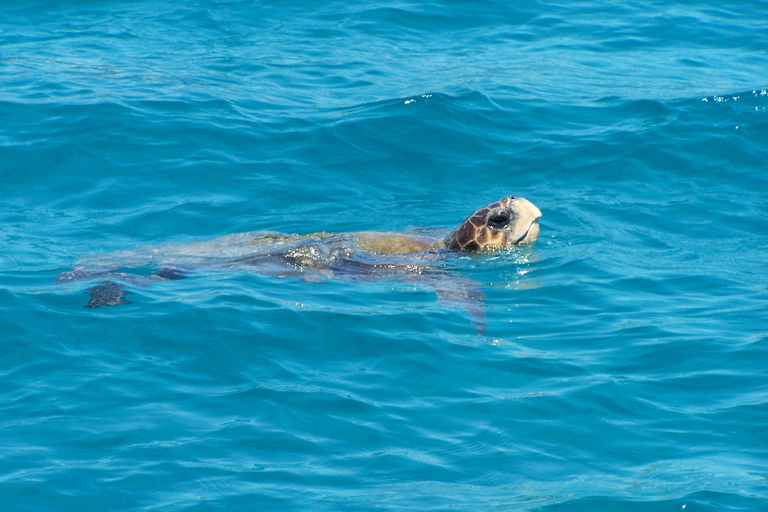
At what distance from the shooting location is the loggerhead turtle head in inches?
341

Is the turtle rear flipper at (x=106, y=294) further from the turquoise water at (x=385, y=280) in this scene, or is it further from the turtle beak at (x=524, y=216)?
the turtle beak at (x=524, y=216)

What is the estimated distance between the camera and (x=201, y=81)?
14.0 m

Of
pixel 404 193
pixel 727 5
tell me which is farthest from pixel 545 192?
pixel 727 5

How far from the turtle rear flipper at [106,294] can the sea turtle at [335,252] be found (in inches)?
13.6

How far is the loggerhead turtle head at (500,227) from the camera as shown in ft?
28.4

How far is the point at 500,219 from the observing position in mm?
8672

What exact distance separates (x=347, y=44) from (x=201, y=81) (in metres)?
3.42

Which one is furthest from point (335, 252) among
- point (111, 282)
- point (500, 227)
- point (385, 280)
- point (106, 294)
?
point (106, 294)

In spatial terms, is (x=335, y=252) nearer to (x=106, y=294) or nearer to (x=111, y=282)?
(x=111, y=282)

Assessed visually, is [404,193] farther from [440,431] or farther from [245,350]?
[440,431]

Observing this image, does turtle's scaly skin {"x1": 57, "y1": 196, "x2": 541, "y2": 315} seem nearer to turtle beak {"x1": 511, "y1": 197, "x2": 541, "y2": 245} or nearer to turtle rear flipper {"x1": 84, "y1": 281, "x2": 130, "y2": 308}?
turtle beak {"x1": 511, "y1": 197, "x2": 541, "y2": 245}

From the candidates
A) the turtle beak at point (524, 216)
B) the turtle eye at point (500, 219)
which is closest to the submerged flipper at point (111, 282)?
the turtle eye at point (500, 219)

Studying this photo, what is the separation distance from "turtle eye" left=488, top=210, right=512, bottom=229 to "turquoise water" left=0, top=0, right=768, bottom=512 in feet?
1.14

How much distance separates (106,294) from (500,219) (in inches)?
158
